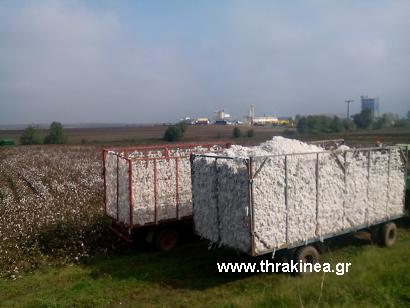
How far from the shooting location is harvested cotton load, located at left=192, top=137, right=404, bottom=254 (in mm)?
7797

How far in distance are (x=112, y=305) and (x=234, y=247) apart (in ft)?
8.88

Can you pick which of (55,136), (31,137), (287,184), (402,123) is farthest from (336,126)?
(287,184)

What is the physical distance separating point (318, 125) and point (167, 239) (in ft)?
144

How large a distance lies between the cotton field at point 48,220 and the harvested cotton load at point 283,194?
415 cm

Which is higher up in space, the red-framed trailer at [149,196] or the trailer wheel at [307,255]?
the red-framed trailer at [149,196]

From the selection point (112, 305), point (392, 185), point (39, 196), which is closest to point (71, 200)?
point (39, 196)

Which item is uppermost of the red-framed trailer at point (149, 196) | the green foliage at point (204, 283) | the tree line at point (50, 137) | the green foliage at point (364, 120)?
the green foliage at point (364, 120)

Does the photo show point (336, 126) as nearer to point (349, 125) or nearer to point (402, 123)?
point (349, 125)

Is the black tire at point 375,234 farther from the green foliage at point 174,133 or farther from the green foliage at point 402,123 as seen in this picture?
the green foliage at point 402,123

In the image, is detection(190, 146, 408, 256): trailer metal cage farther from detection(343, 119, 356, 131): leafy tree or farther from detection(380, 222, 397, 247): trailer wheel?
detection(343, 119, 356, 131): leafy tree

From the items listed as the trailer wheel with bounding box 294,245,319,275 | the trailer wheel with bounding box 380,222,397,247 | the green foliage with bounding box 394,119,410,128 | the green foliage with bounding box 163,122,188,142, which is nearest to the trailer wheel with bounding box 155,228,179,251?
the trailer wheel with bounding box 294,245,319,275

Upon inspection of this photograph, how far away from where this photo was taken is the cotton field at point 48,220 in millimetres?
10219

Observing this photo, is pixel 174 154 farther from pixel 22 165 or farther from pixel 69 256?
pixel 22 165

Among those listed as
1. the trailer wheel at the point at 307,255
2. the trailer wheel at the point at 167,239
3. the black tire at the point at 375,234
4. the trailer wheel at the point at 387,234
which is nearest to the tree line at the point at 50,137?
the trailer wheel at the point at 167,239
